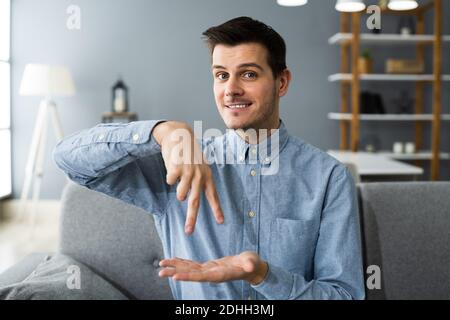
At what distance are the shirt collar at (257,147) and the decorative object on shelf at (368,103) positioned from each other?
0.21 metres

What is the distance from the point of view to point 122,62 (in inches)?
26.7

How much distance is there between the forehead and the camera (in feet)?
1.84

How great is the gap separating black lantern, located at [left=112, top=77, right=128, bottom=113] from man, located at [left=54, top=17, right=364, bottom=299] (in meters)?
0.12

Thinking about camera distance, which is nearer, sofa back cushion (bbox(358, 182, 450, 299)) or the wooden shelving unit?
the wooden shelving unit

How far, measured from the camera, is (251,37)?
22.7 inches

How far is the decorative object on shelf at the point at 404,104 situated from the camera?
2.61 ft

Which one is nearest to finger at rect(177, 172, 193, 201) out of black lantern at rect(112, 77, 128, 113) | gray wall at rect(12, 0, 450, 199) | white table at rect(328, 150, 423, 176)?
gray wall at rect(12, 0, 450, 199)

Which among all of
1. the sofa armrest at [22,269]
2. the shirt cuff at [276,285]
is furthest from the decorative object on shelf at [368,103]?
the sofa armrest at [22,269]

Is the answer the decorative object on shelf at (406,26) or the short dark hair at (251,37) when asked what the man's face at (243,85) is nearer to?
the short dark hair at (251,37)

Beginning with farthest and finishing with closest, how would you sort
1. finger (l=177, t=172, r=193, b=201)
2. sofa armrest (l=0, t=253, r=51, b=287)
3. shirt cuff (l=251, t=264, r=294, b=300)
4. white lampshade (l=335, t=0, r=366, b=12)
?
1. sofa armrest (l=0, t=253, r=51, b=287)
2. white lampshade (l=335, t=0, r=366, b=12)
3. shirt cuff (l=251, t=264, r=294, b=300)
4. finger (l=177, t=172, r=193, b=201)

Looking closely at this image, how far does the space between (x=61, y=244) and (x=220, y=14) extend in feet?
1.73

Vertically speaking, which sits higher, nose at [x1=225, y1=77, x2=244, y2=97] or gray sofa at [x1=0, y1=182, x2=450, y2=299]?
nose at [x1=225, y1=77, x2=244, y2=97]

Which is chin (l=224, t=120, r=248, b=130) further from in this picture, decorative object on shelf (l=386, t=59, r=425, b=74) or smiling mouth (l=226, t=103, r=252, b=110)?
decorative object on shelf (l=386, t=59, r=425, b=74)

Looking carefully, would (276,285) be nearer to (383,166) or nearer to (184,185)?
(184,185)
